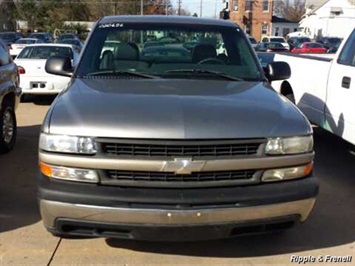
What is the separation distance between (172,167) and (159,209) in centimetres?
28

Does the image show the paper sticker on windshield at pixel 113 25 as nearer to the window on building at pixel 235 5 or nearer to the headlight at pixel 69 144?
the headlight at pixel 69 144

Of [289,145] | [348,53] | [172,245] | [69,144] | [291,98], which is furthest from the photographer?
[291,98]

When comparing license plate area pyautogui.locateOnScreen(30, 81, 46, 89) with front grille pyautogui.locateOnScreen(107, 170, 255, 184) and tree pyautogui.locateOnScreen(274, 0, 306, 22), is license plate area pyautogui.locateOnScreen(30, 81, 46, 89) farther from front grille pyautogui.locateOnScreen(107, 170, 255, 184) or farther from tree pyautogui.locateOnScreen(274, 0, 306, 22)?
tree pyautogui.locateOnScreen(274, 0, 306, 22)

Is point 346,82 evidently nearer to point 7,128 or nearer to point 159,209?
point 159,209

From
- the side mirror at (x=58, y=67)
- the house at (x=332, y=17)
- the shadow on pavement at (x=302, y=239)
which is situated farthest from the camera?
the house at (x=332, y=17)

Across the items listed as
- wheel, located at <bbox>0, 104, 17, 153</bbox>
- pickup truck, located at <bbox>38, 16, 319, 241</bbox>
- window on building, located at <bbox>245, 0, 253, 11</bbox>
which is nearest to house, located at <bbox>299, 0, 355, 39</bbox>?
window on building, located at <bbox>245, 0, 253, 11</bbox>

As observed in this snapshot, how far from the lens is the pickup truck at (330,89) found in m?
5.92

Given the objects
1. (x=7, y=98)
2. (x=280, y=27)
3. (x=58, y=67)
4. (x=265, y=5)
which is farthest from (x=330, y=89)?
(x=280, y=27)

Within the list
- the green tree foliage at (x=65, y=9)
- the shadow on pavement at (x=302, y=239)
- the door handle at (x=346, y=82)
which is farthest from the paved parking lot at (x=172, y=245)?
the green tree foliage at (x=65, y=9)

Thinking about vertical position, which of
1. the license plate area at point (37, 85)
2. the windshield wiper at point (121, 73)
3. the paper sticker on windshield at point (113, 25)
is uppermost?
the paper sticker on windshield at point (113, 25)

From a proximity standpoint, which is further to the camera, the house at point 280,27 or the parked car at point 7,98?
the house at point 280,27

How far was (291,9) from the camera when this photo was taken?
101 meters

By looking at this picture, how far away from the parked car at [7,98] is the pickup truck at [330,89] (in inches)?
160

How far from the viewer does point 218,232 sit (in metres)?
3.60
